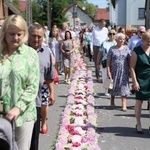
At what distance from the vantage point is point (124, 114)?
1012cm

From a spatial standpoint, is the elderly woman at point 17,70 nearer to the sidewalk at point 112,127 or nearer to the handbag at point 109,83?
the sidewalk at point 112,127

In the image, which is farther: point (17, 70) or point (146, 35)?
point (146, 35)

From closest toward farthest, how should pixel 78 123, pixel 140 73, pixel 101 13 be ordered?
pixel 140 73 < pixel 78 123 < pixel 101 13

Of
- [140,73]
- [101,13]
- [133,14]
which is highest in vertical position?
[101,13]

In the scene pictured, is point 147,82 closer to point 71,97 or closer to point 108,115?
point 108,115

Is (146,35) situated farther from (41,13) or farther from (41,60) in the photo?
(41,13)

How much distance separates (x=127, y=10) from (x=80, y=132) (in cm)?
5842

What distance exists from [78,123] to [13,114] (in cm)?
509

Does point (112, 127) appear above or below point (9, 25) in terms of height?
below

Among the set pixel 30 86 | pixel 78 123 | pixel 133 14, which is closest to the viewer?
pixel 30 86

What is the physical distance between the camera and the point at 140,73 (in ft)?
27.0

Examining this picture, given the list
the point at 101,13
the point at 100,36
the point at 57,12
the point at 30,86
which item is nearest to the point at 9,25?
the point at 30,86

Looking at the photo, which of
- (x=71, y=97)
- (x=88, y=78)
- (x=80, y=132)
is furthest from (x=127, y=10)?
(x=80, y=132)

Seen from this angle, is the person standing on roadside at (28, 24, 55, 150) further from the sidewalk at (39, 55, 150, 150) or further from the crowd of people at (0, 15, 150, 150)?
the sidewalk at (39, 55, 150, 150)
